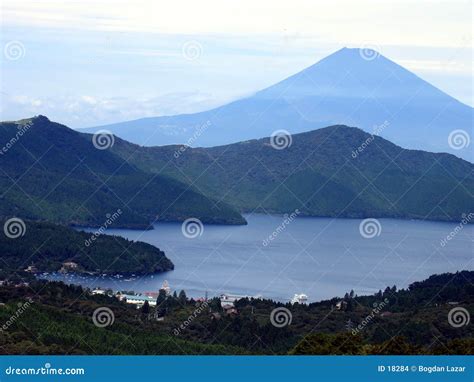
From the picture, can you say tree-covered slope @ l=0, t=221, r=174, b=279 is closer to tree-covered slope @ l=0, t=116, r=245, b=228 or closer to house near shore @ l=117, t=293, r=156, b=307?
house near shore @ l=117, t=293, r=156, b=307

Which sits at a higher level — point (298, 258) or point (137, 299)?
point (298, 258)

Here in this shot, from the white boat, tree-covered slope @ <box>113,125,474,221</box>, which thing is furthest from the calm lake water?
tree-covered slope @ <box>113,125,474,221</box>

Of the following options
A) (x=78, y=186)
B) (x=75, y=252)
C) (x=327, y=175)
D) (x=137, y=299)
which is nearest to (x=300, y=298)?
(x=137, y=299)

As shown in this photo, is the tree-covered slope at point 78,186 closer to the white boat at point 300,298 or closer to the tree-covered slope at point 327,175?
the tree-covered slope at point 327,175

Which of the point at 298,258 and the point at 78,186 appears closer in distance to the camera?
the point at 298,258

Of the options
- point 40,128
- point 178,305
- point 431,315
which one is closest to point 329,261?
point 178,305

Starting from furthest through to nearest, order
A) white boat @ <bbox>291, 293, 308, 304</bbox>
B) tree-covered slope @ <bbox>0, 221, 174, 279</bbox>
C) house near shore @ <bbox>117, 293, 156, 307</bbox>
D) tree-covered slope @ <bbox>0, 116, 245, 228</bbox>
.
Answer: tree-covered slope @ <bbox>0, 116, 245, 228</bbox> → tree-covered slope @ <bbox>0, 221, 174, 279</bbox> → white boat @ <bbox>291, 293, 308, 304</bbox> → house near shore @ <bbox>117, 293, 156, 307</bbox>

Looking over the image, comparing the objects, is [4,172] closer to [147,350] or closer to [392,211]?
[392,211]

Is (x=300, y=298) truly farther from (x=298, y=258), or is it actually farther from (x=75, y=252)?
(x=75, y=252)

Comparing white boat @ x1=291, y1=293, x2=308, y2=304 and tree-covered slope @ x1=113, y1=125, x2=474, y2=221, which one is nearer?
white boat @ x1=291, y1=293, x2=308, y2=304
